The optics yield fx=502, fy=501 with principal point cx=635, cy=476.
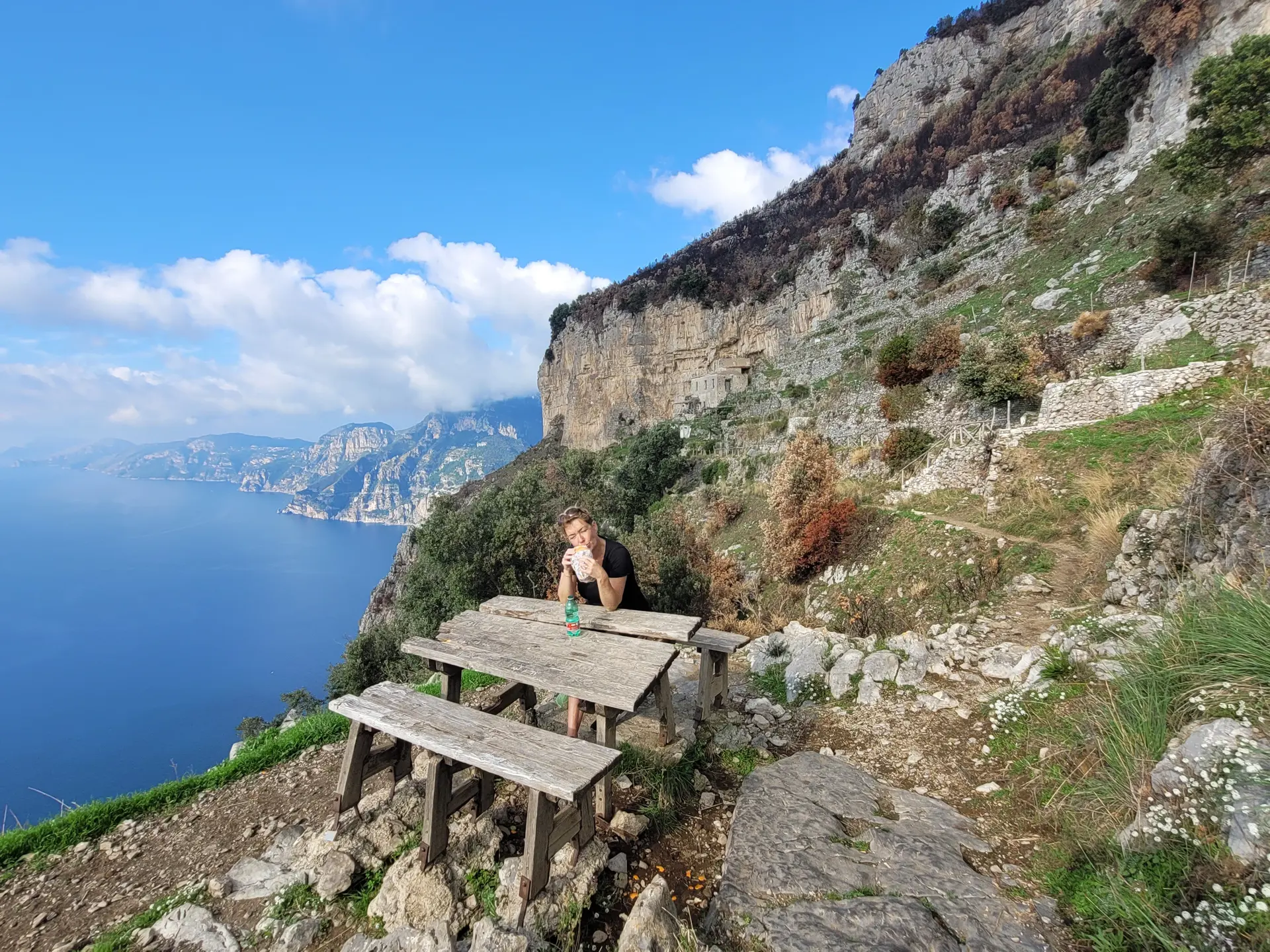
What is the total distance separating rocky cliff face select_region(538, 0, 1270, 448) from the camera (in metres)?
21.3

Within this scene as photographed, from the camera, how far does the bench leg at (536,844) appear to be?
90.7 inches

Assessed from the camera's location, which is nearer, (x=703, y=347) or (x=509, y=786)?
(x=509, y=786)

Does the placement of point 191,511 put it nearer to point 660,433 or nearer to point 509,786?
point 660,433

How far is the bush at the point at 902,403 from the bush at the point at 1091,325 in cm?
384

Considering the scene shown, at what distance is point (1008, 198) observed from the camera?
2503 centimetres

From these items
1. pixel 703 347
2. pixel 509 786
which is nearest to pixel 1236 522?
pixel 509 786

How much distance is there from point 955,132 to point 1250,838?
147ft

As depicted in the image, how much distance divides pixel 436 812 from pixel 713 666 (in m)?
2.49

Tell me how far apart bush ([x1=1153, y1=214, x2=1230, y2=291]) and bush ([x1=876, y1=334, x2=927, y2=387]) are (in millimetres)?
5648

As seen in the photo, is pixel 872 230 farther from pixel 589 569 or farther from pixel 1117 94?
pixel 589 569

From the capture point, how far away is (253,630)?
6275 centimetres

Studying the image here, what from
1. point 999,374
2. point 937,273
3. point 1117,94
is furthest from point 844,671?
point 1117,94

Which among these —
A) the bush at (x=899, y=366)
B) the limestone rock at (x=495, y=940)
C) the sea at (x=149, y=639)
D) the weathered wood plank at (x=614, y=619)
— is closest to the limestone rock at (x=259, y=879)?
the limestone rock at (x=495, y=940)

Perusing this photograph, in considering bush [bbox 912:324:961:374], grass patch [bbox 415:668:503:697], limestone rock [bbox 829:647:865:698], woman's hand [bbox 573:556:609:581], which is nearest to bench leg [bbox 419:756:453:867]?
woman's hand [bbox 573:556:609:581]
